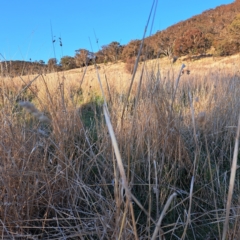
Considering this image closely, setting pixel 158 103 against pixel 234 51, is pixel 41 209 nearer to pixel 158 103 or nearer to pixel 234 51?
pixel 158 103

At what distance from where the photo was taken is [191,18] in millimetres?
21906

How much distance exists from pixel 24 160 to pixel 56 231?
0.26 meters

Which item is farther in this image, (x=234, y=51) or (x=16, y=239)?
(x=234, y=51)

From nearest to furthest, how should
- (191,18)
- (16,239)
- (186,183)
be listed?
1. (16,239)
2. (186,183)
3. (191,18)

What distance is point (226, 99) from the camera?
1.87m

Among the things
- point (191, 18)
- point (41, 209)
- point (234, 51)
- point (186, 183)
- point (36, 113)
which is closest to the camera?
point (36, 113)

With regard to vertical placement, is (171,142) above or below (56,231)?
above

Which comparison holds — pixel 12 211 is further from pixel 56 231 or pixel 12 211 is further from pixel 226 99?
pixel 226 99

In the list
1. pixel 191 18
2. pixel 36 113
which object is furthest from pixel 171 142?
pixel 191 18

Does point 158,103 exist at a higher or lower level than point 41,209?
higher

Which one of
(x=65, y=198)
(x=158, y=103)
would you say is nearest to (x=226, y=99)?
(x=158, y=103)

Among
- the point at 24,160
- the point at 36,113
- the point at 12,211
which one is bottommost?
the point at 12,211

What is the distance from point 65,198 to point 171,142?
1.77 feet

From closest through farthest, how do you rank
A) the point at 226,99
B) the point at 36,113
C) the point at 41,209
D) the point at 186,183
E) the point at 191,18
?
the point at 36,113 < the point at 41,209 < the point at 186,183 < the point at 226,99 < the point at 191,18
